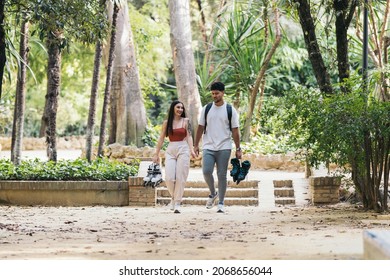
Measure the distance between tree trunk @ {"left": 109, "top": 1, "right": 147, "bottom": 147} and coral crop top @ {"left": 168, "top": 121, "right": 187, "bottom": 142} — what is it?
12735mm

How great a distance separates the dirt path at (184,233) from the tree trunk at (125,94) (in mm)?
11215

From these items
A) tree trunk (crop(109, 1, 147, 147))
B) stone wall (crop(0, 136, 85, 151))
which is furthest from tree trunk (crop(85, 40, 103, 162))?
stone wall (crop(0, 136, 85, 151))

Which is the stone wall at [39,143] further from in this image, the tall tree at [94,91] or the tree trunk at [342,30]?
the tree trunk at [342,30]

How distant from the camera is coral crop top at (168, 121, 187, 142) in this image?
46.6 ft

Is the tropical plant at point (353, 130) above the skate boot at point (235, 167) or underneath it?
above

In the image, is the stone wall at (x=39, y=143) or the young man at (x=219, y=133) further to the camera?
the stone wall at (x=39, y=143)

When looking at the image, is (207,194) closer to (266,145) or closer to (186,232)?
(186,232)

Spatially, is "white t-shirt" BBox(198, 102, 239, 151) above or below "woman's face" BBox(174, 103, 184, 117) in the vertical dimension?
below

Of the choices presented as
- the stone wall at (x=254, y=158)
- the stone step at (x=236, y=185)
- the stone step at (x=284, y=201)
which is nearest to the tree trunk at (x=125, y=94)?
the stone wall at (x=254, y=158)

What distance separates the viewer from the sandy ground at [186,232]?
8.75 metres

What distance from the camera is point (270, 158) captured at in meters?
24.5

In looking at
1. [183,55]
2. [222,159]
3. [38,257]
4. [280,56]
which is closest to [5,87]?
[280,56]

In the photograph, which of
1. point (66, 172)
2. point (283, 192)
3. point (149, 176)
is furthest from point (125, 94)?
point (149, 176)

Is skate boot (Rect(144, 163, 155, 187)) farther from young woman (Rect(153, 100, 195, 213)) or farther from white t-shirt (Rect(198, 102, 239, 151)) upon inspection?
white t-shirt (Rect(198, 102, 239, 151))
